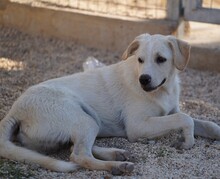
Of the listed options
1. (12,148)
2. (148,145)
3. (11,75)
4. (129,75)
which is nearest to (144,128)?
(148,145)

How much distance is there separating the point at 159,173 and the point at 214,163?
53cm

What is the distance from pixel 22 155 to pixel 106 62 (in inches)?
135

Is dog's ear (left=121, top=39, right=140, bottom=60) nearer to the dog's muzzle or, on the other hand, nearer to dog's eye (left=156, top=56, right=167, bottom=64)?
dog's eye (left=156, top=56, right=167, bottom=64)

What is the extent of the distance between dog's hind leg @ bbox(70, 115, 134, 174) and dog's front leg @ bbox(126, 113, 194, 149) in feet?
1.23

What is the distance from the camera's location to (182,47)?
548 cm

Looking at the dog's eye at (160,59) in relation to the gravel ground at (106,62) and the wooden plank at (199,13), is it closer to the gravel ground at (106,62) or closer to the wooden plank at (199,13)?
the gravel ground at (106,62)

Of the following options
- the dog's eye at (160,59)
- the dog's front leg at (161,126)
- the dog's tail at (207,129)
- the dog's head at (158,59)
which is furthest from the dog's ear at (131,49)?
the dog's tail at (207,129)

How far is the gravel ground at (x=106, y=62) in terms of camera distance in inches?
191

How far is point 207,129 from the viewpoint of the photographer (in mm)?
5664

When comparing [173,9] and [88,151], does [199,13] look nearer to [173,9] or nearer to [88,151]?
[173,9]

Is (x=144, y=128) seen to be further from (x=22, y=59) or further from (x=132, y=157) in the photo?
(x=22, y=59)

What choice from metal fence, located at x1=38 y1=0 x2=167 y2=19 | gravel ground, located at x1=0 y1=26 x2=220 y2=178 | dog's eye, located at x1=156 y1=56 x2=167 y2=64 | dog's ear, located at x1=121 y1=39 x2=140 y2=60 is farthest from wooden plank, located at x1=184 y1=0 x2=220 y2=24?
dog's eye, located at x1=156 y1=56 x2=167 y2=64

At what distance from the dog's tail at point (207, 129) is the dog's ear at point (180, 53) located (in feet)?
1.95

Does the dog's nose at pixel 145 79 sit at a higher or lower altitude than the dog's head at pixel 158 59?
lower
